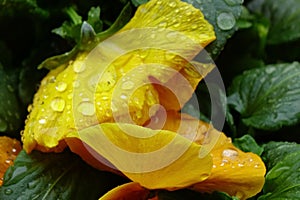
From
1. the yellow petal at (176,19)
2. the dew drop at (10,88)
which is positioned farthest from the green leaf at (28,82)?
the yellow petal at (176,19)

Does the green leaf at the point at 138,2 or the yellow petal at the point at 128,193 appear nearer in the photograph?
the yellow petal at the point at 128,193

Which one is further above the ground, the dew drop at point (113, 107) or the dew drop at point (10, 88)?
the dew drop at point (10, 88)

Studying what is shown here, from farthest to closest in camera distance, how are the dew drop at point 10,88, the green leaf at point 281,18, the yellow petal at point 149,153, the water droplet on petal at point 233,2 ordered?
the green leaf at point 281,18 → the dew drop at point 10,88 → the water droplet on petal at point 233,2 → the yellow petal at point 149,153

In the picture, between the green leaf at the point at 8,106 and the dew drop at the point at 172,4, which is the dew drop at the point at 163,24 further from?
the green leaf at the point at 8,106

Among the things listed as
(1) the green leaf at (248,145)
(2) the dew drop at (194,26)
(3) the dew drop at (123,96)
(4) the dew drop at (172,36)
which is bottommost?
(1) the green leaf at (248,145)

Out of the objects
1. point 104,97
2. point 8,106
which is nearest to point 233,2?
point 104,97

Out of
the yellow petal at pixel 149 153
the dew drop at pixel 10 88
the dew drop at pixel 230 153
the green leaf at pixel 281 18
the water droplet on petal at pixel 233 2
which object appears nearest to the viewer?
the yellow petal at pixel 149 153

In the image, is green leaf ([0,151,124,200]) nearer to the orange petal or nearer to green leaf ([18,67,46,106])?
the orange petal

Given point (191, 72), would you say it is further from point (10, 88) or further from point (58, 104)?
point (10, 88)
